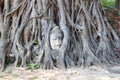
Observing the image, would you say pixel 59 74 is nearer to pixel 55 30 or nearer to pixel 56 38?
pixel 56 38

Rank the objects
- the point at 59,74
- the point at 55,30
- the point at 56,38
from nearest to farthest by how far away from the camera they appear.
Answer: the point at 59,74 < the point at 56,38 < the point at 55,30

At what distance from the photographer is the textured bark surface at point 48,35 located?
233 inches

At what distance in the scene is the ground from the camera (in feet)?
16.7

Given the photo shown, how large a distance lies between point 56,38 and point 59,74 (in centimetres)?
99

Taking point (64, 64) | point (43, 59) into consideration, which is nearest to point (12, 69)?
point (43, 59)

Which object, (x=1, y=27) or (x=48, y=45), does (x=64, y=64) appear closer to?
(x=48, y=45)

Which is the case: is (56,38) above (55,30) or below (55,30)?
below

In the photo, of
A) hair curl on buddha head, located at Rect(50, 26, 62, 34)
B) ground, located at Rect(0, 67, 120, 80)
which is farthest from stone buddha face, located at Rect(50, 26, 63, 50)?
ground, located at Rect(0, 67, 120, 80)

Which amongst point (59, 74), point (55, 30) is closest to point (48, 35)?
point (55, 30)

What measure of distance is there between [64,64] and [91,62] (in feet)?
1.85

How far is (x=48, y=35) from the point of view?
242 inches

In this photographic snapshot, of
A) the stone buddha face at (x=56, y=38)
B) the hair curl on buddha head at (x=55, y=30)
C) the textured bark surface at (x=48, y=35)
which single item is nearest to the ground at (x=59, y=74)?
the textured bark surface at (x=48, y=35)

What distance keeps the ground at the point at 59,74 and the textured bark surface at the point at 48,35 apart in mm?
223

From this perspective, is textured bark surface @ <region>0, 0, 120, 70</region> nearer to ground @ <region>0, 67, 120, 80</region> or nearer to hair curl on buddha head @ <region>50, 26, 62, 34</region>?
hair curl on buddha head @ <region>50, 26, 62, 34</region>
